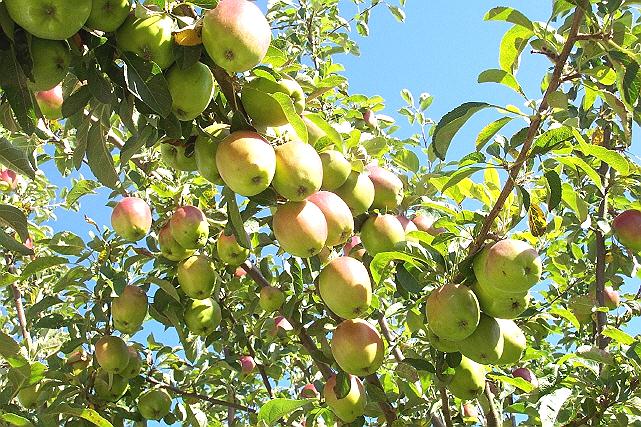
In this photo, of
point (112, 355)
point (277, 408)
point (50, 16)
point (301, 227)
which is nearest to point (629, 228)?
point (301, 227)

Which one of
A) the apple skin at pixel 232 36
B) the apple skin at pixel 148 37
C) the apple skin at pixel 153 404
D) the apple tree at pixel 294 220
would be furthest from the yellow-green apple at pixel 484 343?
the apple skin at pixel 153 404

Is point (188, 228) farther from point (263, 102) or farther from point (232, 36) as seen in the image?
point (232, 36)

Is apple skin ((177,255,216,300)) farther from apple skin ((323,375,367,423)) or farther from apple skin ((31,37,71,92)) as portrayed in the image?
apple skin ((31,37,71,92))

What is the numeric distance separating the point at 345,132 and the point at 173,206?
0.95 meters

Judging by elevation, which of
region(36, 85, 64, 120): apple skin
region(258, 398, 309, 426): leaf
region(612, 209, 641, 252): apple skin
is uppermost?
region(36, 85, 64, 120): apple skin

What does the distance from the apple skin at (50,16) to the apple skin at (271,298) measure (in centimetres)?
143

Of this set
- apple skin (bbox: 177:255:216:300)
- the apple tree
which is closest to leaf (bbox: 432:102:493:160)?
the apple tree

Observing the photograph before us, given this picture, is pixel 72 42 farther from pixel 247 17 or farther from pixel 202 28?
pixel 247 17

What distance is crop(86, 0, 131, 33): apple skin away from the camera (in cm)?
129

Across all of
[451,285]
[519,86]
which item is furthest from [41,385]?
[519,86]

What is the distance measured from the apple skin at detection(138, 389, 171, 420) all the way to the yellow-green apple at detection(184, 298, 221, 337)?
0.40 metres

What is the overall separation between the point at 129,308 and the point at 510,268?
1.61m

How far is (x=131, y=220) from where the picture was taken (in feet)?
8.33

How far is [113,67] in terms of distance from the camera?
1.37 metres
